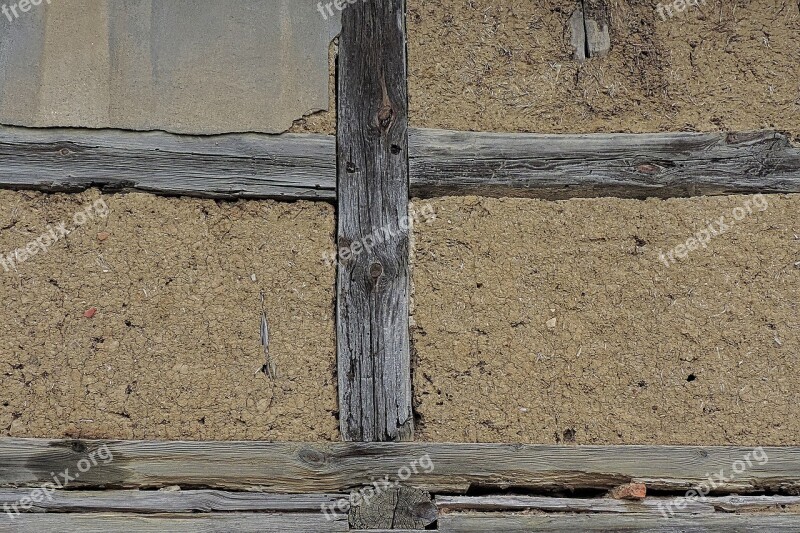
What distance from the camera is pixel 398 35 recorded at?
313 cm

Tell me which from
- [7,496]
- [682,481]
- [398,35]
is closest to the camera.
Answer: [7,496]

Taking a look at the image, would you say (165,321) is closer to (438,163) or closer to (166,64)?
(166,64)

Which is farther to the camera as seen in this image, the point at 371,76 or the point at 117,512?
the point at 371,76

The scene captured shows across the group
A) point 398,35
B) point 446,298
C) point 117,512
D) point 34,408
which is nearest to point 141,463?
point 117,512

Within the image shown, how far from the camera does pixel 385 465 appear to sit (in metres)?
2.84

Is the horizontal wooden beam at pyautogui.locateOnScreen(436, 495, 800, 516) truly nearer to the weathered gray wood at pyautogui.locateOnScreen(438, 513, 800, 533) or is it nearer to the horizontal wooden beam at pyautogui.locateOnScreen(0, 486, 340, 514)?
the weathered gray wood at pyautogui.locateOnScreen(438, 513, 800, 533)

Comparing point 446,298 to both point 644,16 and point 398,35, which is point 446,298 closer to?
point 398,35

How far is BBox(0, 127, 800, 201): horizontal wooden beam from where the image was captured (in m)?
2.93

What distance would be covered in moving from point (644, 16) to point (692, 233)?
899 millimetres

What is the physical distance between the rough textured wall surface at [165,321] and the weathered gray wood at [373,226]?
8cm

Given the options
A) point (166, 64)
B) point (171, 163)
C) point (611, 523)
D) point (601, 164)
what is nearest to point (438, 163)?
point (601, 164)

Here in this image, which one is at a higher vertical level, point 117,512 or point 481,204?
point 481,204

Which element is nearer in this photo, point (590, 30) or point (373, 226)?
point (373, 226)

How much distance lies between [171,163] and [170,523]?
4.19ft
